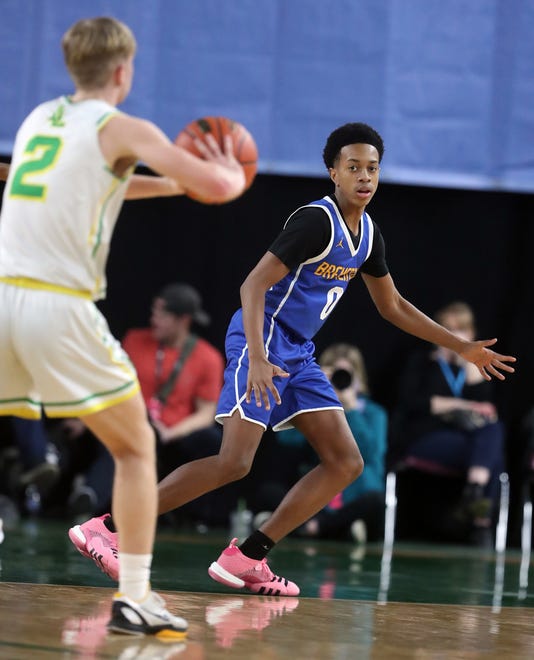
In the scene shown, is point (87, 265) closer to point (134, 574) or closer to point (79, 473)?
point (134, 574)

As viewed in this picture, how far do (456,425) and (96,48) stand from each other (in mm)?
5938

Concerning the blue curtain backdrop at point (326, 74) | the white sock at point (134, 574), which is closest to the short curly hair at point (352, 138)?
the white sock at point (134, 574)

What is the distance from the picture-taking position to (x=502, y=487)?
887cm

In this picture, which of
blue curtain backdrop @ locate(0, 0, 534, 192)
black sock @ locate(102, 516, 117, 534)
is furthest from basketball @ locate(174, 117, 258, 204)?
blue curtain backdrop @ locate(0, 0, 534, 192)

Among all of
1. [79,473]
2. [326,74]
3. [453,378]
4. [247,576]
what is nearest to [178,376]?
[79,473]

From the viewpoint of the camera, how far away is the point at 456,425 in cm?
881

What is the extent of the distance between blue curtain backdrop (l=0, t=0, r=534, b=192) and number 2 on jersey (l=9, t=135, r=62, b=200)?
187 inches

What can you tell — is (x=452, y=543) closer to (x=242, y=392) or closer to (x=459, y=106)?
(x=459, y=106)

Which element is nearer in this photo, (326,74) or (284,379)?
(284,379)

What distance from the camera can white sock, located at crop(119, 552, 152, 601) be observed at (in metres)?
3.44

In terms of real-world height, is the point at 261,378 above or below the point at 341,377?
below

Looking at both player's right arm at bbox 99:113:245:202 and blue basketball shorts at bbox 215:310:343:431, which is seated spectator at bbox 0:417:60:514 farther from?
player's right arm at bbox 99:113:245:202

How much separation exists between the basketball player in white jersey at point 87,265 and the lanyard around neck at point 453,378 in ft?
18.7

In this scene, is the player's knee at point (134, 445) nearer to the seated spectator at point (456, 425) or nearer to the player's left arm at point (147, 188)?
the player's left arm at point (147, 188)
